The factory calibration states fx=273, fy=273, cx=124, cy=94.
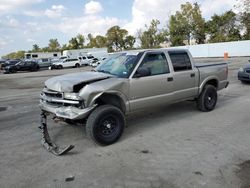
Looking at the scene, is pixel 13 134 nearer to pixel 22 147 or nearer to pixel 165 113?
pixel 22 147

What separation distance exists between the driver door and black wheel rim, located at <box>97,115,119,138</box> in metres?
0.57

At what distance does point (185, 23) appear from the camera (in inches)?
2418

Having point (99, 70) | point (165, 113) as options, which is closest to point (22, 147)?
point (99, 70)

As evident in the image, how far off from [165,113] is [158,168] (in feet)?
11.3

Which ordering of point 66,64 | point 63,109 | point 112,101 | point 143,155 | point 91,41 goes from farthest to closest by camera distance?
point 91,41, point 66,64, point 112,101, point 63,109, point 143,155

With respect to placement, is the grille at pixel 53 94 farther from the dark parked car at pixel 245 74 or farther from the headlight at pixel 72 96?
the dark parked car at pixel 245 74

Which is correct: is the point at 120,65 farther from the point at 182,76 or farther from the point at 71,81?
the point at 182,76

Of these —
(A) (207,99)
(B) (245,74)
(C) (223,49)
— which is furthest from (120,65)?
(C) (223,49)

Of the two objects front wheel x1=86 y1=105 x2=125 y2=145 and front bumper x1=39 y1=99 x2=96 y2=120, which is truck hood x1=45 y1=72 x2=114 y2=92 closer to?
front bumper x1=39 y1=99 x2=96 y2=120

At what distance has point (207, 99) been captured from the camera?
299 inches

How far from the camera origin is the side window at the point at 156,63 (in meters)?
6.08

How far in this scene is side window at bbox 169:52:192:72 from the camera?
6.67 metres

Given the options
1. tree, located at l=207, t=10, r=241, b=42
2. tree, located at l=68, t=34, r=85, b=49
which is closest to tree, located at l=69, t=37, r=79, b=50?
tree, located at l=68, t=34, r=85, b=49

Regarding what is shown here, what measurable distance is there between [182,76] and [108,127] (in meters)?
2.49
